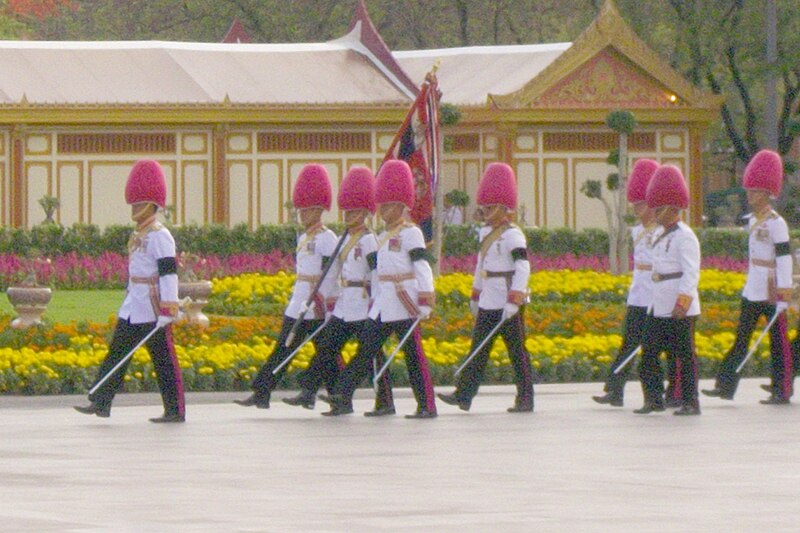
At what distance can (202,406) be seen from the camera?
1855 cm

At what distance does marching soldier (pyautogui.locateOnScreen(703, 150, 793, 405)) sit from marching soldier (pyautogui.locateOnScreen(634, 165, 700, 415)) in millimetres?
976

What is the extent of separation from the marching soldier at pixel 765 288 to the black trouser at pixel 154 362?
4474 millimetres

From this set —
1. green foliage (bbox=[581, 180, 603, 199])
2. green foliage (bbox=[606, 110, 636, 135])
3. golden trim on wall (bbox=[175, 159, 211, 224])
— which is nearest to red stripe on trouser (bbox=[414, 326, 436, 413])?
green foliage (bbox=[581, 180, 603, 199])

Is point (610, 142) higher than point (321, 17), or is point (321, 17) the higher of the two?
point (321, 17)

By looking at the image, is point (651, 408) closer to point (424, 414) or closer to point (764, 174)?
point (424, 414)

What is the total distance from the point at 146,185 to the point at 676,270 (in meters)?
3.98

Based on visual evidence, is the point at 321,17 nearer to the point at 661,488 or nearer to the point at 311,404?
the point at 311,404

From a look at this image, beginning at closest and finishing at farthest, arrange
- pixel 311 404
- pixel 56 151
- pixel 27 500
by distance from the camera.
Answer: pixel 27 500, pixel 311 404, pixel 56 151

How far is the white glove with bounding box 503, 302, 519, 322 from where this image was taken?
17212 mm

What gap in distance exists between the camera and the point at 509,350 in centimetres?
1752

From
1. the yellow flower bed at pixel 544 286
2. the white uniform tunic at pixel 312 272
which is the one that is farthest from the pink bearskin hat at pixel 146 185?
the yellow flower bed at pixel 544 286

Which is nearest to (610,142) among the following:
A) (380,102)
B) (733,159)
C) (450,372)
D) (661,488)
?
(380,102)

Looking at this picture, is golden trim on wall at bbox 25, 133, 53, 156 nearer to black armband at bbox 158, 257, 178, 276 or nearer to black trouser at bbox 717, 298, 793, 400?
black trouser at bbox 717, 298, 793, 400

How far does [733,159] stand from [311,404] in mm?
39667
